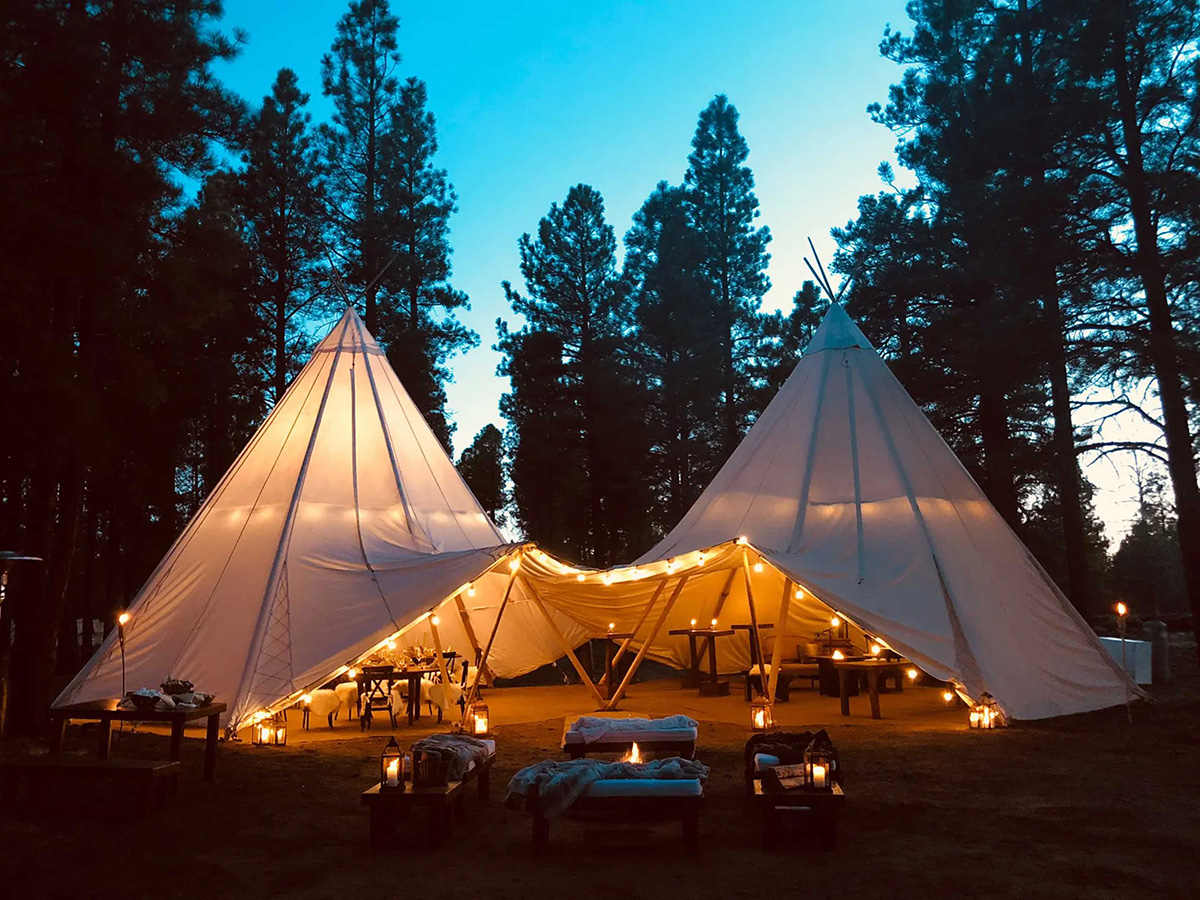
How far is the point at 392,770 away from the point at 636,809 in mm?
1388

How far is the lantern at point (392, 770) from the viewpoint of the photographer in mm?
5207

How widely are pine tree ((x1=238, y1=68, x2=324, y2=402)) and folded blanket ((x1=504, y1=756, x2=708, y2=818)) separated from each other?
15308 mm

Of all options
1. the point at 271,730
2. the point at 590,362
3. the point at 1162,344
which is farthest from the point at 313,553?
the point at 590,362

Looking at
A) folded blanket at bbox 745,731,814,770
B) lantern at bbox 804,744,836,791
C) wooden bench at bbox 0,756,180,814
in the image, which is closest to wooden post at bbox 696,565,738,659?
folded blanket at bbox 745,731,814,770

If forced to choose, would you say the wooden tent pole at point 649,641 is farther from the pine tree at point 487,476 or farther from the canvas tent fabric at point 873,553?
the pine tree at point 487,476

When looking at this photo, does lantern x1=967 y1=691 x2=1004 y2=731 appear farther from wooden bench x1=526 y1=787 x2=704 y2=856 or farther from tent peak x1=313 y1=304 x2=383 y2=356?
tent peak x1=313 y1=304 x2=383 y2=356

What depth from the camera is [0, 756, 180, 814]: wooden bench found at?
5.75 meters

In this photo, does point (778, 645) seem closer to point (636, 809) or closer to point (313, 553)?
point (636, 809)

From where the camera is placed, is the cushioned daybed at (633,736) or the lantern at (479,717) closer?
the cushioned daybed at (633,736)

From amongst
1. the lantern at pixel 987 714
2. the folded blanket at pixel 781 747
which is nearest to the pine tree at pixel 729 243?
the lantern at pixel 987 714

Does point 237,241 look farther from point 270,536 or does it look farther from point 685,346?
point 685,346

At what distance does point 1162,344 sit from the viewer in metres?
11.3

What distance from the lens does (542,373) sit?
23.5 m

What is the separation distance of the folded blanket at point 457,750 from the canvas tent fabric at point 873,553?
410cm
